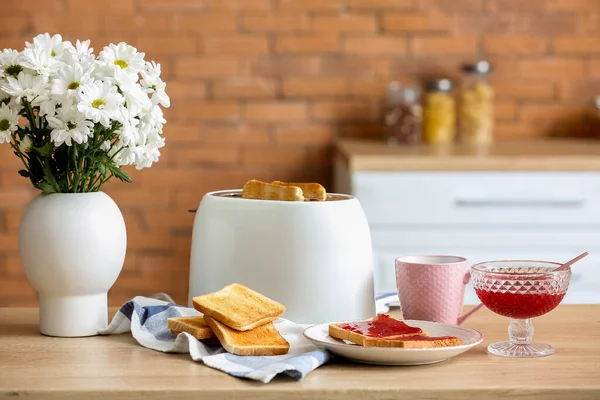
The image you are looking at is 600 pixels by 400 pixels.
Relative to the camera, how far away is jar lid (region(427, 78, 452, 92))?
3.00 meters

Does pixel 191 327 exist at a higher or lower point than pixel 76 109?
lower

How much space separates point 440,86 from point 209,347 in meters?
1.98

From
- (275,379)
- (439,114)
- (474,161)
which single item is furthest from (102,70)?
(439,114)

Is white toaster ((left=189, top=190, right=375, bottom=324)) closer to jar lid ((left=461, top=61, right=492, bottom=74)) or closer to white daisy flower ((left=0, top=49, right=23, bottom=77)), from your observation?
white daisy flower ((left=0, top=49, right=23, bottom=77))

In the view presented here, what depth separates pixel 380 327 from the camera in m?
1.16

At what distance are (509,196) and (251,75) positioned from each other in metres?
1.01

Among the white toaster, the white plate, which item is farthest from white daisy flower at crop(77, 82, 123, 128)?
the white plate

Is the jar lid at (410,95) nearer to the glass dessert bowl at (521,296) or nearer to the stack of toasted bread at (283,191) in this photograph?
the stack of toasted bread at (283,191)

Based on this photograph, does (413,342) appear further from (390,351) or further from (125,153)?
(125,153)

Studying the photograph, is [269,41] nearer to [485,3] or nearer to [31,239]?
[485,3]

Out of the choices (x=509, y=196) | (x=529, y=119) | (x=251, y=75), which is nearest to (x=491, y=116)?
(x=529, y=119)

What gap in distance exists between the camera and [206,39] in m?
3.10

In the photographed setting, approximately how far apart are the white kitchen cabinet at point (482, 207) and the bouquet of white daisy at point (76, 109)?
1.34 m

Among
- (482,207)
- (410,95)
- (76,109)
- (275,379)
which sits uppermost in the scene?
(410,95)
